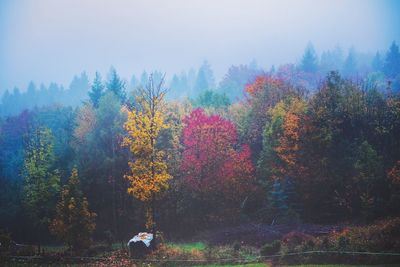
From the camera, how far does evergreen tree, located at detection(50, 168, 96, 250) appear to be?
3142cm

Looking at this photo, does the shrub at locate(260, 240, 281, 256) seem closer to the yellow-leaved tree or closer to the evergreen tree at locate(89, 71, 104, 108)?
the yellow-leaved tree

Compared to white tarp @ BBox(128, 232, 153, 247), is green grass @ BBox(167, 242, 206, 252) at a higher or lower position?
lower

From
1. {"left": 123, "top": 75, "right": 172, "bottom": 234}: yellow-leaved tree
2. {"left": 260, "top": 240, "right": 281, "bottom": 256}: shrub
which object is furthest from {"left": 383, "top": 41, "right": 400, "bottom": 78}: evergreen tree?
{"left": 123, "top": 75, "right": 172, "bottom": 234}: yellow-leaved tree

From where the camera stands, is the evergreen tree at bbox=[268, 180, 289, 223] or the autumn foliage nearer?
the evergreen tree at bbox=[268, 180, 289, 223]

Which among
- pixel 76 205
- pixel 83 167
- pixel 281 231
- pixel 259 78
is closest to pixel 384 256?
pixel 281 231

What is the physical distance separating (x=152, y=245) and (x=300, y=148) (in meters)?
21.0

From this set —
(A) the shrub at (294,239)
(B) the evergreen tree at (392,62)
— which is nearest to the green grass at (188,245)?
(A) the shrub at (294,239)

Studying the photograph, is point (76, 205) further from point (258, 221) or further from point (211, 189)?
point (258, 221)

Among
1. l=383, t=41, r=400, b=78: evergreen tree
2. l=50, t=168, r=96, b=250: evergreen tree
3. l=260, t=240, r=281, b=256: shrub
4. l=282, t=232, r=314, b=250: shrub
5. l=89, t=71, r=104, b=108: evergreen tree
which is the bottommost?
l=260, t=240, r=281, b=256: shrub

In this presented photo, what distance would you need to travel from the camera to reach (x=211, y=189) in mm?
41094

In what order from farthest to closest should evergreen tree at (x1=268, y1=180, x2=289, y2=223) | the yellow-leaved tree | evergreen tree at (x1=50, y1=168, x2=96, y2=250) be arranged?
evergreen tree at (x1=268, y1=180, x2=289, y2=223)
evergreen tree at (x1=50, y1=168, x2=96, y2=250)
the yellow-leaved tree

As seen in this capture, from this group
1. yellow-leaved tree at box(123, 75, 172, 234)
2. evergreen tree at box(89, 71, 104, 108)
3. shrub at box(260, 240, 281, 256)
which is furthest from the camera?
evergreen tree at box(89, 71, 104, 108)

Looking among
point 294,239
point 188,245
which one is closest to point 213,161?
point 188,245

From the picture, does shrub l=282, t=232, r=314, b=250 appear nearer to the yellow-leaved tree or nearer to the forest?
the forest
